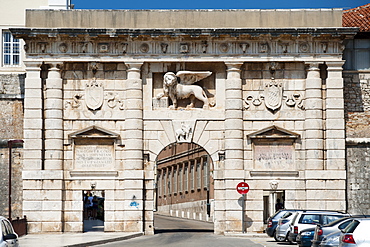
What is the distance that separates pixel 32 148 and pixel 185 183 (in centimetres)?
3500

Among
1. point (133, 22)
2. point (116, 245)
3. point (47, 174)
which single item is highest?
point (133, 22)

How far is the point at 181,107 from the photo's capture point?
4341 cm

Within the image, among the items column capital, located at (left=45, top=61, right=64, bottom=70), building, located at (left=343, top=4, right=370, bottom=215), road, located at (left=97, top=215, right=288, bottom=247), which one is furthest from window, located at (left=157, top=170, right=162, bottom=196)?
column capital, located at (left=45, top=61, right=64, bottom=70)

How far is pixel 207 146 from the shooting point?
43094 millimetres

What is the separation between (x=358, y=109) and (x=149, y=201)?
11713 millimetres

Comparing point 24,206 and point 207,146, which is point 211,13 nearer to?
point 207,146

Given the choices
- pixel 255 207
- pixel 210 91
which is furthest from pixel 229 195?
pixel 210 91

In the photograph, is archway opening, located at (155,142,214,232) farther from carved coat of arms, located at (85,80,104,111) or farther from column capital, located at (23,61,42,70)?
column capital, located at (23,61,42,70)

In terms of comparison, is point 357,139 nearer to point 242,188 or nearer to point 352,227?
point 242,188

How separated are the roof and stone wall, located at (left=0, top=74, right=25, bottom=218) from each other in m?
17.9

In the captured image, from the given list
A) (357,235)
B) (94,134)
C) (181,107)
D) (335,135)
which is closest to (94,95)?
(94,134)

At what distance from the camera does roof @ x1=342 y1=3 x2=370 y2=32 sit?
1833 inches

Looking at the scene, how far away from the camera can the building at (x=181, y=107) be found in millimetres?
42312

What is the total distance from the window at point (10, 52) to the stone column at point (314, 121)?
53.5 ft
